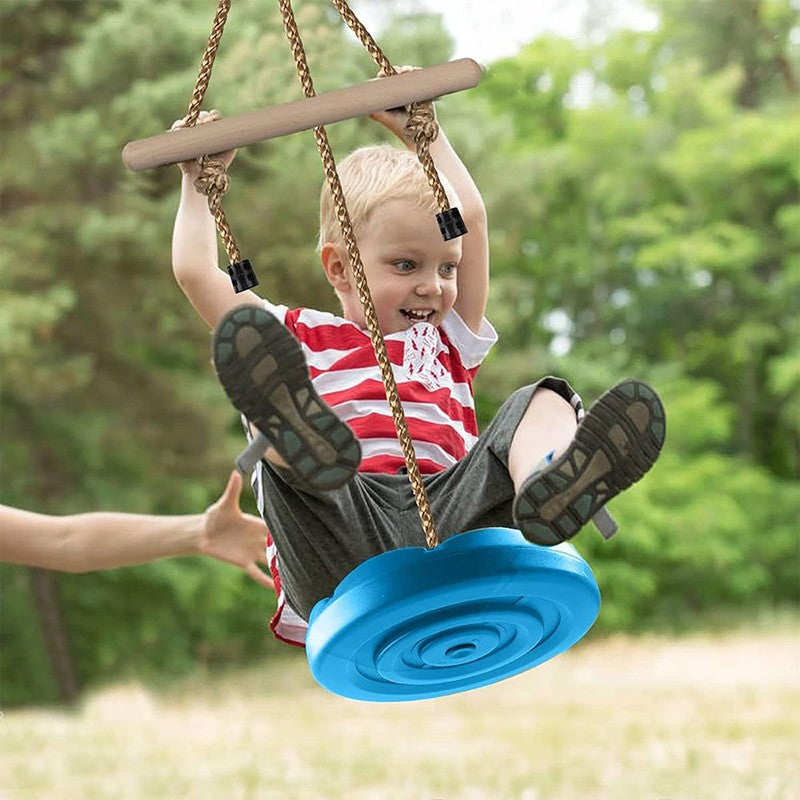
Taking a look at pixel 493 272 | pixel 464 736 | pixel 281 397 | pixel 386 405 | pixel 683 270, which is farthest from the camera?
pixel 683 270

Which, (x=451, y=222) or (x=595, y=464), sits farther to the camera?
(x=451, y=222)

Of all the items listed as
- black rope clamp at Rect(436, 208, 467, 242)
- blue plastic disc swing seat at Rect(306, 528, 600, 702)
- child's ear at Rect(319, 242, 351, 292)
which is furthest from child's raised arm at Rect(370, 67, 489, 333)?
blue plastic disc swing seat at Rect(306, 528, 600, 702)

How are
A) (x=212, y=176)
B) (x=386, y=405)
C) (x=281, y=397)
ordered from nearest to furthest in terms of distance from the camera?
(x=281, y=397)
(x=212, y=176)
(x=386, y=405)

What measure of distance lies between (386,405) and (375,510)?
0.22 m

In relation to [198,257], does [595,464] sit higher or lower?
lower

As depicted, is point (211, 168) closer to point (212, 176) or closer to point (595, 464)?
point (212, 176)

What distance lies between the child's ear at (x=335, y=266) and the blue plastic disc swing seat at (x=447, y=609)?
596 mm

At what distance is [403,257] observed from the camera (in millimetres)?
2154

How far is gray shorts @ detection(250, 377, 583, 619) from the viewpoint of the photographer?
6.18ft

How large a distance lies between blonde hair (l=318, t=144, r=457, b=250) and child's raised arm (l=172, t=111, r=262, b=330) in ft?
0.74

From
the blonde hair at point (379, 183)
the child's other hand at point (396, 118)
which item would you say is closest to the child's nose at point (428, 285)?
the blonde hair at point (379, 183)

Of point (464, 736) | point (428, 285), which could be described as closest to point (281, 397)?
point (428, 285)

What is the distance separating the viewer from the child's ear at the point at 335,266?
229 cm

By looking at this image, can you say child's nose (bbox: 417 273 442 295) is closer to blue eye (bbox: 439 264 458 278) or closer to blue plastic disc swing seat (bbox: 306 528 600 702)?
blue eye (bbox: 439 264 458 278)
